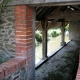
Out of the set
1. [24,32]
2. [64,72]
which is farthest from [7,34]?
[64,72]

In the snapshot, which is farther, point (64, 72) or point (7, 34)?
point (64, 72)

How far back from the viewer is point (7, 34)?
12.9ft

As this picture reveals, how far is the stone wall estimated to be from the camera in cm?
384

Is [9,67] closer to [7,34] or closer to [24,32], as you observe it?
[24,32]

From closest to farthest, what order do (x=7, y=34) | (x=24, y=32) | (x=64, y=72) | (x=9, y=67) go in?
(x=9, y=67) < (x=24, y=32) < (x=7, y=34) < (x=64, y=72)

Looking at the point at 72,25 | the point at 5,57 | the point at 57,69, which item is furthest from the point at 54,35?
the point at 5,57

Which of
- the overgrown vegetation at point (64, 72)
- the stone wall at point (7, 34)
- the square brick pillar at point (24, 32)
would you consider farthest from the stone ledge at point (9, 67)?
the overgrown vegetation at point (64, 72)

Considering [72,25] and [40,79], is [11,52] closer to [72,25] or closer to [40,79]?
[40,79]

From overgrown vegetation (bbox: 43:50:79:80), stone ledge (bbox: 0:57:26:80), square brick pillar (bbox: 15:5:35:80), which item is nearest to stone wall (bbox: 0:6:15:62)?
square brick pillar (bbox: 15:5:35:80)

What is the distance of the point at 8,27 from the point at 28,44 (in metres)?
0.67

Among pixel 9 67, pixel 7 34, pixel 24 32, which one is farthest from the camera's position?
pixel 7 34

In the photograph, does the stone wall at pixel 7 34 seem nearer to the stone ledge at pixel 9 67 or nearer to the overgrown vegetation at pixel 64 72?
the stone ledge at pixel 9 67

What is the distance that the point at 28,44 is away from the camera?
12.5 ft

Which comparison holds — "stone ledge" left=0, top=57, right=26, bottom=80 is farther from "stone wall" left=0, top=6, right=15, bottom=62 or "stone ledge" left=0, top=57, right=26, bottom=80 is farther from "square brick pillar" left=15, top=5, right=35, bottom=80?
"stone wall" left=0, top=6, right=15, bottom=62
